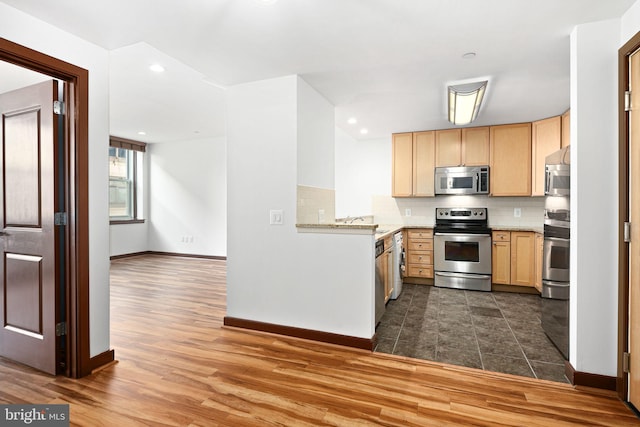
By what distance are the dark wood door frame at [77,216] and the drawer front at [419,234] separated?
418 centimetres

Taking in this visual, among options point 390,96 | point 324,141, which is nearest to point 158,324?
point 324,141

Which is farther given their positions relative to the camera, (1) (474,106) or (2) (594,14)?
(1) (474,106)

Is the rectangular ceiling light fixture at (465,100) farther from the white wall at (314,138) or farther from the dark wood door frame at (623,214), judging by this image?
the white wall at (314,138)

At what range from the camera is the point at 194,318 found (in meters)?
3.47

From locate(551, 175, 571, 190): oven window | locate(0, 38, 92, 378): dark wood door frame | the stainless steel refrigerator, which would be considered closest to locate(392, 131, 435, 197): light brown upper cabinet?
the stainless steel refrigerator

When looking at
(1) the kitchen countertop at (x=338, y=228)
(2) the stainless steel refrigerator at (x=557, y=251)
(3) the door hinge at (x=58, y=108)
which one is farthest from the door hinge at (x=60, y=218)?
(2) the stainless steel refrigerator at (x=557, y=251)

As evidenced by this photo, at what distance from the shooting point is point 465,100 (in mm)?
3453

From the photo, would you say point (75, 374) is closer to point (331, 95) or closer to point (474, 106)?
point (331, 95)

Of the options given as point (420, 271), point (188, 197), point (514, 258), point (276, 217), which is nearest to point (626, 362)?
point (276, 217)

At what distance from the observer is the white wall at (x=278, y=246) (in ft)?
9.27

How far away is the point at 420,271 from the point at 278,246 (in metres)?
2.87

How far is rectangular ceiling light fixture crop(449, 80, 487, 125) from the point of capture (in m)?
3.18

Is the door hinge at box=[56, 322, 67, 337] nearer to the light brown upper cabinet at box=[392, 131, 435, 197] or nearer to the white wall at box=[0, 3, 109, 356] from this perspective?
the white wall at box=[0, 3, 109, 356]

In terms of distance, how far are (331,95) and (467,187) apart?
2.74 metres
